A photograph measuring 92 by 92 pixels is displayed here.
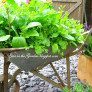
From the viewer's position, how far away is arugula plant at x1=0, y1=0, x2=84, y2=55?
2547mm

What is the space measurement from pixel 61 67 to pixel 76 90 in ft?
10.3

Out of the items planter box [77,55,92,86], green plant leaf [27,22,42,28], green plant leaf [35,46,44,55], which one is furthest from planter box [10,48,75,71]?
planter box [77,55,92,86]

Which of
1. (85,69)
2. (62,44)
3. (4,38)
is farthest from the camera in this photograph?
(85,69)

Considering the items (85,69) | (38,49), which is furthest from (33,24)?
(85,69)

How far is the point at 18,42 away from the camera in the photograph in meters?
2.50

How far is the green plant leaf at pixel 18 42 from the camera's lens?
2492mm

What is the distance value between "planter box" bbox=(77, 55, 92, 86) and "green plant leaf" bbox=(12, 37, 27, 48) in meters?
1.61

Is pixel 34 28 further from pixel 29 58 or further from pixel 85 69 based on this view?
pixel 85 69

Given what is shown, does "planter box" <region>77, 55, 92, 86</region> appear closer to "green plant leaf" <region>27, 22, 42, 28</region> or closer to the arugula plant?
the arugula plant

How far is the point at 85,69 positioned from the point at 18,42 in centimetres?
177

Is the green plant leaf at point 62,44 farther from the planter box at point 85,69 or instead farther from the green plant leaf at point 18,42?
the planter box at point 85,69

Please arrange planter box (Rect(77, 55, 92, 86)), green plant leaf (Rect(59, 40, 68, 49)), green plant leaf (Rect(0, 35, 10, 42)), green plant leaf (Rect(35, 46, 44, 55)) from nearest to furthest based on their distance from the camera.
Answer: green plant leaf (Rect(0, 35, 10, 42)), green plant leaf (Rect(35, 46, 44, 55)), green plant leaf (Rect(59, 40, 68, 49)), planter box (Rect(77, 55, 92, 86))

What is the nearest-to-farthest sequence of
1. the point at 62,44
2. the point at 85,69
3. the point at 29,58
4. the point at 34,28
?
the point at 34,28 → the point at 62,44 → the point at 29,58 → the point at 85,69

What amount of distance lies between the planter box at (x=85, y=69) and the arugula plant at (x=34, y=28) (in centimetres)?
128
